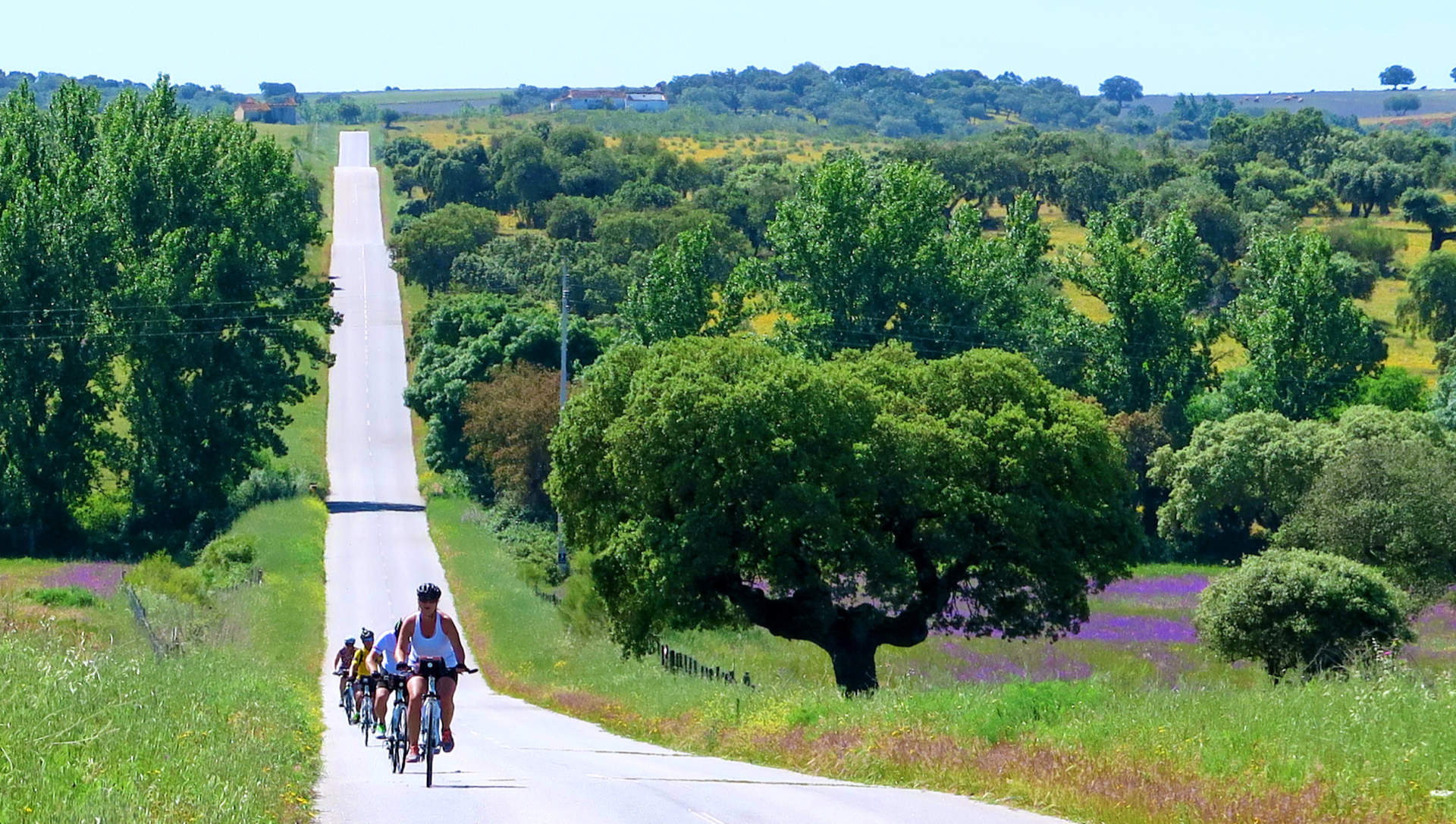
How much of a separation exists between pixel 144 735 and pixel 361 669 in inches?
416

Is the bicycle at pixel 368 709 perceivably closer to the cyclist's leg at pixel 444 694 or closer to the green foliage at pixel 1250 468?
the cyclist's leg at pixel 444 694

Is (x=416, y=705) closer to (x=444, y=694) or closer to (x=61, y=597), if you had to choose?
(x=444, y=694)

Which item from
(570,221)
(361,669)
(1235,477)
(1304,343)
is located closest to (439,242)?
(570,221)

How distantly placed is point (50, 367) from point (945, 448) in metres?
41.6

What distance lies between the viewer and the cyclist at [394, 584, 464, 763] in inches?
620

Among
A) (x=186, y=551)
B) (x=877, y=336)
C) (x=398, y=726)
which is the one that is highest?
(x=398, y=726)

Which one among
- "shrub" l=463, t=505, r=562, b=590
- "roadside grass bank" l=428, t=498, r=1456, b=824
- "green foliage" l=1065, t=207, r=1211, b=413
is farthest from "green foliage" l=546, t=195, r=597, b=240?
"roadside grass bank" l=428, t=498, r=1456, b=824

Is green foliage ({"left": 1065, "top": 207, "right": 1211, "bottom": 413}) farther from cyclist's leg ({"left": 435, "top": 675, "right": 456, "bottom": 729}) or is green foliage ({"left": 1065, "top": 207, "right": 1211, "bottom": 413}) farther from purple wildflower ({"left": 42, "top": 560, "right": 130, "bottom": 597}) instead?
cyclist's leg ({"left": 435, "top": 675, "right": 456, "bottom": 729})

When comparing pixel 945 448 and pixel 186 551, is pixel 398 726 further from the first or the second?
pixel 186 551

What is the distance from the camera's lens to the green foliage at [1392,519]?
4903 cm

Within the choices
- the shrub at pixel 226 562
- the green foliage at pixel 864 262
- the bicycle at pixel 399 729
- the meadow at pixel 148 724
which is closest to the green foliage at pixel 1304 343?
the green foliage at pixel 864 262

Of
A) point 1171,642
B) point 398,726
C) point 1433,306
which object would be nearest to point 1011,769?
point 398,726

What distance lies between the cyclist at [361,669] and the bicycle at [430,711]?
7382 millimetres

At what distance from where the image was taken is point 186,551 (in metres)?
63.0
